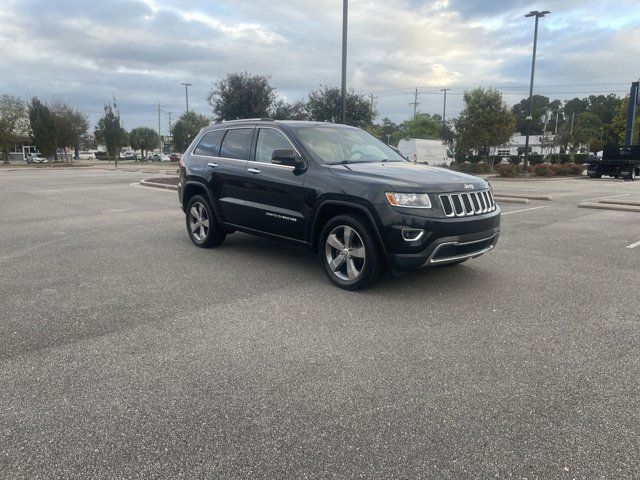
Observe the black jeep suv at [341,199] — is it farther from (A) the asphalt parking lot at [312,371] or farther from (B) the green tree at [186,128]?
(B) the green tree at [186,128]

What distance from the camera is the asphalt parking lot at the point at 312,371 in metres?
2.50

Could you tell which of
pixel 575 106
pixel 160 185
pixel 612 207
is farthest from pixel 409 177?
pixel 575 106

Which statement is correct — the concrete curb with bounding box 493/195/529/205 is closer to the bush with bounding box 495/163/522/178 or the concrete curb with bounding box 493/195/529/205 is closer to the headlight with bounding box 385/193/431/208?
the headlight with bounding box 385/193/431/208

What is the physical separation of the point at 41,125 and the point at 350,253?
50208 millimetres

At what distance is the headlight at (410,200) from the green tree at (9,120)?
64287 millimetres

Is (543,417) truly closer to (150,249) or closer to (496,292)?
(496,292)

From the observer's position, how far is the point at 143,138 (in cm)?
9362

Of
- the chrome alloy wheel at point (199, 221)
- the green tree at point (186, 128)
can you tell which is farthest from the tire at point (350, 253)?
the green tree at point (186, 128)

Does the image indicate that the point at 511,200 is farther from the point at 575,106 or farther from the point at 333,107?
the point at 575,106

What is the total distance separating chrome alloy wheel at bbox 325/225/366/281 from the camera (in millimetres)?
5105

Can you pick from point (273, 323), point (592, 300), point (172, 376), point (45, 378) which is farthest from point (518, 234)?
point (45, 378)

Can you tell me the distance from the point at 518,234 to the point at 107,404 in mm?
7547

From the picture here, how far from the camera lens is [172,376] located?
10.9 feet

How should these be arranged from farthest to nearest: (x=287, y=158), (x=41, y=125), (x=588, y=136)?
(x=588, y=136), (x=41, y=125), (x=287, y=158)
